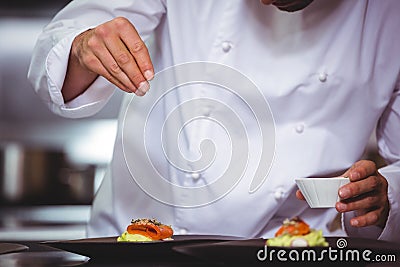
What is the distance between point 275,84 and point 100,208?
0.35 meters

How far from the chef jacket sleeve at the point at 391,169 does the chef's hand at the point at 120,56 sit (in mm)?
330

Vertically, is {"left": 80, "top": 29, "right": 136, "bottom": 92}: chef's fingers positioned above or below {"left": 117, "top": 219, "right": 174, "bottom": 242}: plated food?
above

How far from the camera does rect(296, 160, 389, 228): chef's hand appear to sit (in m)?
0.77

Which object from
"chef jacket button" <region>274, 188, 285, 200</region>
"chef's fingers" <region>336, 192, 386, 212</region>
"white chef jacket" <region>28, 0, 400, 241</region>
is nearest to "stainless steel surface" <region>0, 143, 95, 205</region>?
"white chef jacket" <region>28, 0, 400, 241</region>

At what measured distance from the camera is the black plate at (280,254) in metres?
0.60

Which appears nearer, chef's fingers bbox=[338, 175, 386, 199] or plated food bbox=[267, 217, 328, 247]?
plated food bbox=[267, 217, 328, 247]

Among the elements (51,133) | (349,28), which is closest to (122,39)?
(349,28)

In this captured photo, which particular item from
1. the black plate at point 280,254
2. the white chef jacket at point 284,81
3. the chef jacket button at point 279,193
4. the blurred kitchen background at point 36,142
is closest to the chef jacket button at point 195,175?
the white chef jacket at point 284,81

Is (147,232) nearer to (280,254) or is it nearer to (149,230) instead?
(149,230)

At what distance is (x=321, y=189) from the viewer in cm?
73

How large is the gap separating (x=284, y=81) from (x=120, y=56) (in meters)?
0.25

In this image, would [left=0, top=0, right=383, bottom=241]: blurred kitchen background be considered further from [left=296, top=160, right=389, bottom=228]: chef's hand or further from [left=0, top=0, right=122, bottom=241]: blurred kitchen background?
[left=296, top=160, right=389, bottom=228]: chef's hand

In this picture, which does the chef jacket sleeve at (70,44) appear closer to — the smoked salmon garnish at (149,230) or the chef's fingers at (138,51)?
the chef's fingers at (138,51)

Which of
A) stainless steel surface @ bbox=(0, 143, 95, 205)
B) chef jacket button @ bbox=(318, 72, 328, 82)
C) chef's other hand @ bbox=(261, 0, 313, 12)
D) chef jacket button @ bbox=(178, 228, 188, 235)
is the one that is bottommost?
stainless steel surface @ bbox=(0, 143, 95, 205)
